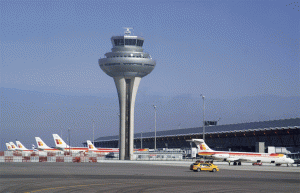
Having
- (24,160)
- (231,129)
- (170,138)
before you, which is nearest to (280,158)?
(231,129)

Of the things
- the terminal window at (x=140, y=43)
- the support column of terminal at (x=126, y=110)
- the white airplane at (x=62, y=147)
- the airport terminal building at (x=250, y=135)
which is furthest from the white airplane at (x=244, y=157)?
the white airplane at (x=62, y=147)

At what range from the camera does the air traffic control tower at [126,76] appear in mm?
131125

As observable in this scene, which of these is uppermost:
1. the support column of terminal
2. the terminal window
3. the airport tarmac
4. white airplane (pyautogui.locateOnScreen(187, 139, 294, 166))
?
the terminal window

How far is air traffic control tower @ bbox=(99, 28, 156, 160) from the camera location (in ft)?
430

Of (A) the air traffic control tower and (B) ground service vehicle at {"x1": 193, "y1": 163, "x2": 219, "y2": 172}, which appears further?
(A) the air traffic control tower

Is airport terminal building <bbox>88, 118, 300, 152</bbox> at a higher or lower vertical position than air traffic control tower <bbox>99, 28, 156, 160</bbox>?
lower

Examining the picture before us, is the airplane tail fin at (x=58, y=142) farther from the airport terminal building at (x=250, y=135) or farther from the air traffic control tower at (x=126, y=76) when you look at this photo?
the airport terminal building at (x=250, y=135)

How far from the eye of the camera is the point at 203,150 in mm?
98312

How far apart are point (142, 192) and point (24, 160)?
8625 centimetres

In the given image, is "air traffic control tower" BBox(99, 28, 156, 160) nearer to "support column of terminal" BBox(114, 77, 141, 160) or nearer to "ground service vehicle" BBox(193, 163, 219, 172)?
"support column of terminal" BBox(114, 77, 141, 160)

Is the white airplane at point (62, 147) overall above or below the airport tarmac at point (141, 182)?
above

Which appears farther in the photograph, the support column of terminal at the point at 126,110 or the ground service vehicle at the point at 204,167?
the support column of terminal at the point at 126,110

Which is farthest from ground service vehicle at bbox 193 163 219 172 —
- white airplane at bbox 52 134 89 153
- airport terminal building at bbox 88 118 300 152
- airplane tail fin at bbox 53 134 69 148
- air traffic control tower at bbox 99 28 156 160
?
airplane tail fin at bbox 53 134 69 148

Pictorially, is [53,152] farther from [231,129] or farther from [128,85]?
[231,129]
